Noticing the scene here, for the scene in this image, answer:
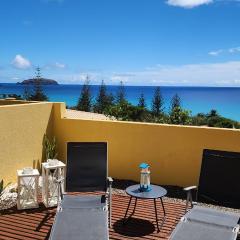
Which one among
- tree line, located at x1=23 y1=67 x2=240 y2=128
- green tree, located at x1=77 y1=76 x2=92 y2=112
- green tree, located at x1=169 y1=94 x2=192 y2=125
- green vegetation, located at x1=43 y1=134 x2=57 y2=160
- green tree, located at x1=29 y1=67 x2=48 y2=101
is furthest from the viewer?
green tree, located at x1=77 y1=76 x2=92 y2=112

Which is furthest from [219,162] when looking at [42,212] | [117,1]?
[117,1]

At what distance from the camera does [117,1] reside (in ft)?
81.9

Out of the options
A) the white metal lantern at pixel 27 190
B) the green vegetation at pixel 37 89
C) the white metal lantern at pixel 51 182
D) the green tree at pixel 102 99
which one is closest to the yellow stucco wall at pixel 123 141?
the white metal lantern at pixel 27 190

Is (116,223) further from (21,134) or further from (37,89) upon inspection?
(37,89)

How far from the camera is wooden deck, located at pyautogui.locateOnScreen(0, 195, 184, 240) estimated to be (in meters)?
5.24

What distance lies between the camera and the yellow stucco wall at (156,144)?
7.30 meters

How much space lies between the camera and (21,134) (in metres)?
7.57

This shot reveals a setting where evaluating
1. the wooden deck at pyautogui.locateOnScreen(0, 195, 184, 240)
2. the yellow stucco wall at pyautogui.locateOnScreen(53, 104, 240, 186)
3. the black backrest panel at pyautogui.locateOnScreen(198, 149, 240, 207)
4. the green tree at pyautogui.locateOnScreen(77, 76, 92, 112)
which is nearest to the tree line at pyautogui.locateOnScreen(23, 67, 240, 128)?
the green tree at pyautogui.locateOnScreen(77, 76, 92, 112)

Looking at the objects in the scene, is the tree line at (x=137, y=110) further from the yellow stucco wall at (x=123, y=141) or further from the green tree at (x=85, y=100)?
the yellow stucco wall at (x=123, y=141)

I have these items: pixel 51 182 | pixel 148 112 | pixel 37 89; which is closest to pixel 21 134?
pixel 51 182

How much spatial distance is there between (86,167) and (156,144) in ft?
7.03

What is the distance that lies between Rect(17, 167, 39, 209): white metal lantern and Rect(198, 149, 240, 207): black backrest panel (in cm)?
276

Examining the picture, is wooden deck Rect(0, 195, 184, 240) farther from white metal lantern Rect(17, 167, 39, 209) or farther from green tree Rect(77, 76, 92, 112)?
green tree Rect(77, 76, 92, 112)

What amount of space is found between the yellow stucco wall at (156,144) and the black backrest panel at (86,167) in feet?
6.25
